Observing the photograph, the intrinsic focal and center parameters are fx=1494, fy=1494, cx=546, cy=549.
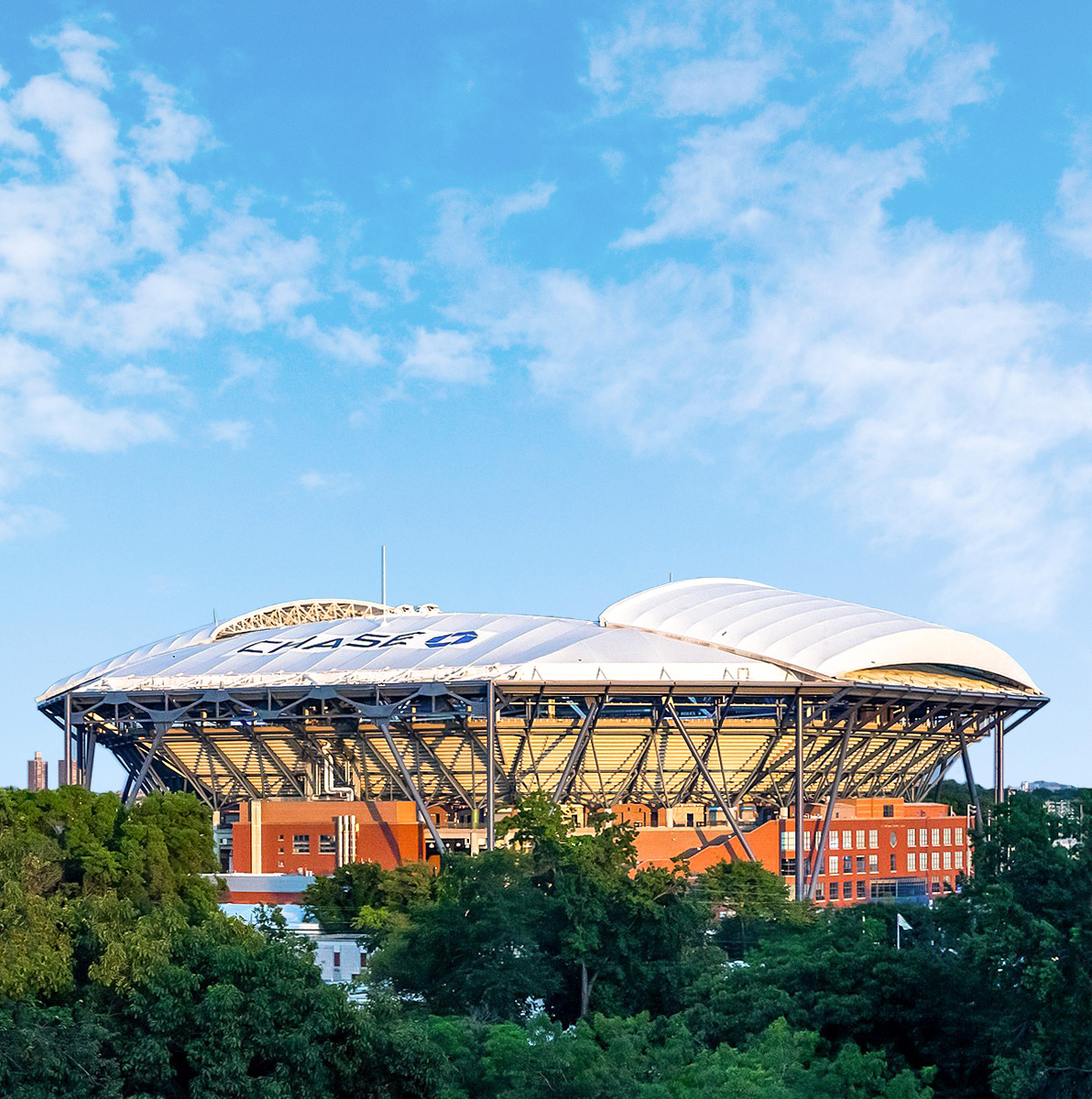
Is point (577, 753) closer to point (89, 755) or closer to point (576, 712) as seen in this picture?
point (576, 712)

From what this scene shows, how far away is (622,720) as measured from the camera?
67.3m

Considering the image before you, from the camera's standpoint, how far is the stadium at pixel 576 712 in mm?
65125

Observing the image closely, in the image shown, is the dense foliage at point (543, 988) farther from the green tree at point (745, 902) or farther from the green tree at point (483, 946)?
the green tree at point (745, 902)

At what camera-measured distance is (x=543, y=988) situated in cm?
3491

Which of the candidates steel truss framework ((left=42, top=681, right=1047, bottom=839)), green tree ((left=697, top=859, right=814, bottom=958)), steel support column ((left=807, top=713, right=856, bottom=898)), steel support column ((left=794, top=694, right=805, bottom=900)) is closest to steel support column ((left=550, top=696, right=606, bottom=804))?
steel truss framework ((left=42, top=681, right=1047, bottom=839))

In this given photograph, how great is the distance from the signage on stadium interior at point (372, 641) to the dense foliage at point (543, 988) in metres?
31.9

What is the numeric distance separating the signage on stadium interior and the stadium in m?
0.20

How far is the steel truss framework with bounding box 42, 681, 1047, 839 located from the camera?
2581 inches

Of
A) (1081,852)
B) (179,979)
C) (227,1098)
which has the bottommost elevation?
(227,1098)

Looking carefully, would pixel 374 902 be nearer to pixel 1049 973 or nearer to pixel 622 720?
pixel 622 720

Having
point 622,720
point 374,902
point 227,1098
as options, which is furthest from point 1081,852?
point 622,720

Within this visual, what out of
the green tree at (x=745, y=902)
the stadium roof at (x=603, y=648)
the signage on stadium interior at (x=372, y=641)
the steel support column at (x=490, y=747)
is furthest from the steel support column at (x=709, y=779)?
the signage on stadium interior at (x=372, y=641)

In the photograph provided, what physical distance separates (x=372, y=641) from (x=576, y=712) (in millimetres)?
11485

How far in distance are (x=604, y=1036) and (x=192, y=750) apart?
49.8 m
